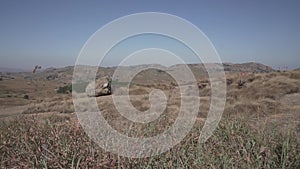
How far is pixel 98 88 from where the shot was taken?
24297mm

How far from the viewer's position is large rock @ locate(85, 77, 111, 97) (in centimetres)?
2381

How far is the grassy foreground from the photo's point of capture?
2.84 meters

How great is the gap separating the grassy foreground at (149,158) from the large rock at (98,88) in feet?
65.5

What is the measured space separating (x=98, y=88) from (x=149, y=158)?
2156 cm

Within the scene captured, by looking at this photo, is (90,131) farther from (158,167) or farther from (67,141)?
(158,167)

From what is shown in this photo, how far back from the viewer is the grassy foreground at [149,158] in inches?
112

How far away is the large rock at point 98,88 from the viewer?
2381 cm

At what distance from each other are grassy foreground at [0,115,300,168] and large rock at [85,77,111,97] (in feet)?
65.5

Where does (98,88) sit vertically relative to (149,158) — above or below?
above

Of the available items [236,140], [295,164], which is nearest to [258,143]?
[236,140]

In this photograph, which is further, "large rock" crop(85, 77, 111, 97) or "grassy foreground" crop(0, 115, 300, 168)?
"large rock" crop(85, 77, 111, 97)

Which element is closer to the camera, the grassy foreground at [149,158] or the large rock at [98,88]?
the grassy foreground at [149,158]

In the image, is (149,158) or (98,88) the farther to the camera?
(98,88)

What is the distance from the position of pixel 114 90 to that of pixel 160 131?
798 inches
